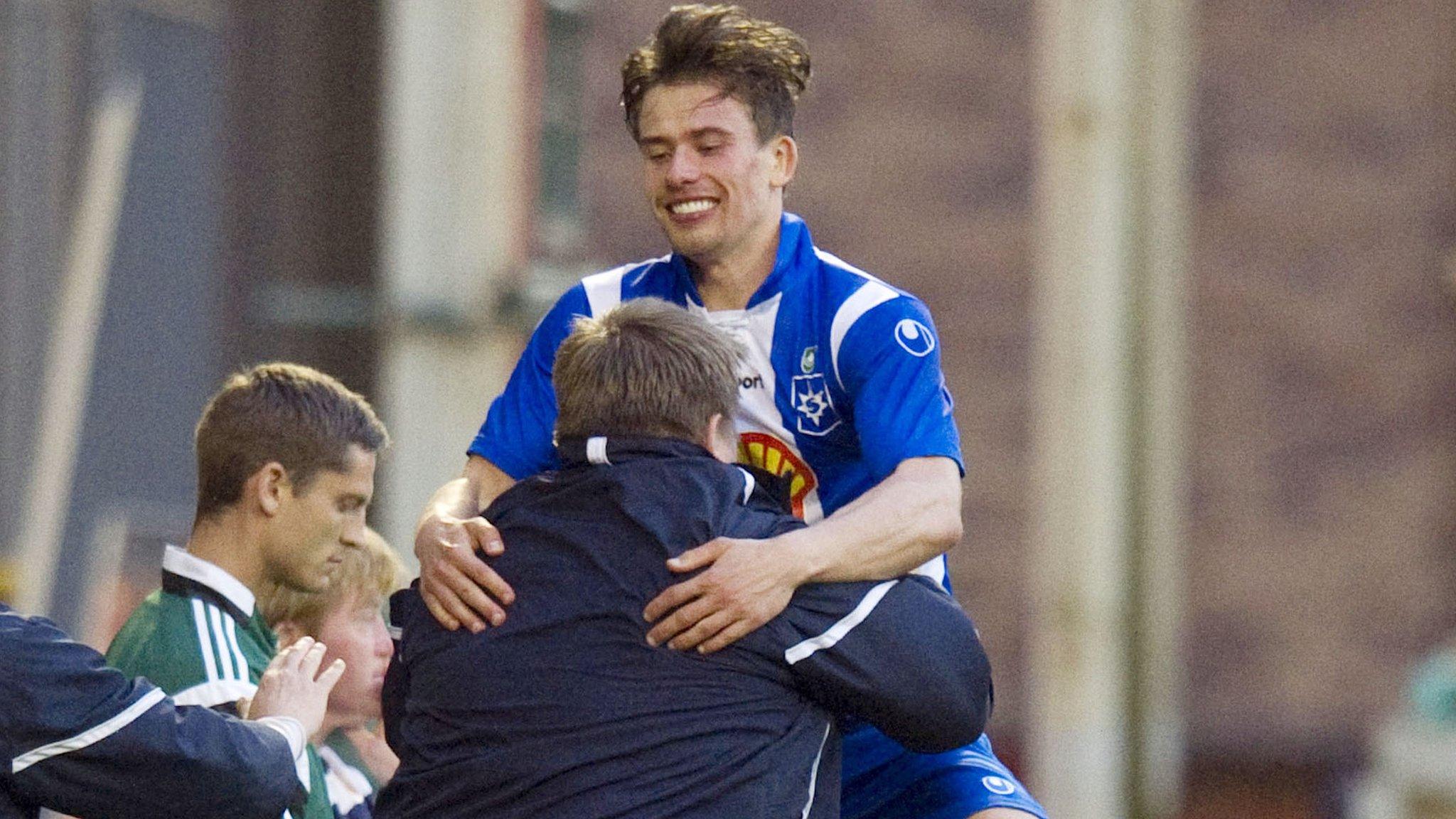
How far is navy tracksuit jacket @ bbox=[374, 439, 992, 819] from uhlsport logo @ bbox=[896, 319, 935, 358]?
0.59 metres

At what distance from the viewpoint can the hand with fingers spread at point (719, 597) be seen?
2.93 meters

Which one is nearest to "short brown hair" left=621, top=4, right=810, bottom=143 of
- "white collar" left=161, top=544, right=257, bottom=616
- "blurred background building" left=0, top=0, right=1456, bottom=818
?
"white collar" left=161, top=544, right=257, bottom=616

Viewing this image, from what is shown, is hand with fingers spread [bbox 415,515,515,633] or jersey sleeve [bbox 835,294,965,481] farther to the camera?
jersey sleeve [bbox 835,294,965,481]

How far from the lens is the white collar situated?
354 cm

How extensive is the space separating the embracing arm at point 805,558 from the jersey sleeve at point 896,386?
0.20 feet

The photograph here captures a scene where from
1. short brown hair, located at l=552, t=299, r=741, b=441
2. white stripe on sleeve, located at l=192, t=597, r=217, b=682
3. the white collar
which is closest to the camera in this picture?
short brown hair, located at l=552, t=299, r=741, b=441

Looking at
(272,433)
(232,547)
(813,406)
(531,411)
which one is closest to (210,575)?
(232,547)

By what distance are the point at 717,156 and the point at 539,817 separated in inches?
50.3

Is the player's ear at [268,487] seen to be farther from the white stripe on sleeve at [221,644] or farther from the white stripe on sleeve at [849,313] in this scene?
the white stripe on sleeve at [849,313]

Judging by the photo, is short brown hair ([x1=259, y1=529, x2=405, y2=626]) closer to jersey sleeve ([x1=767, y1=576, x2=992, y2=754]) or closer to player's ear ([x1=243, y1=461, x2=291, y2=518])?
player's ear ([x1=243, y1=461, x2=291, y2=518])

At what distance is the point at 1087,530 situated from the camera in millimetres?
9508

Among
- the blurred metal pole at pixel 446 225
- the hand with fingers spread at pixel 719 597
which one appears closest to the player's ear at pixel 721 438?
the hand with fingers spread at pixel 719 597

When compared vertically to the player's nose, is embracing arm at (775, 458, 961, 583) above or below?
below

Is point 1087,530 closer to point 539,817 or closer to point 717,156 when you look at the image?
point 717,156
